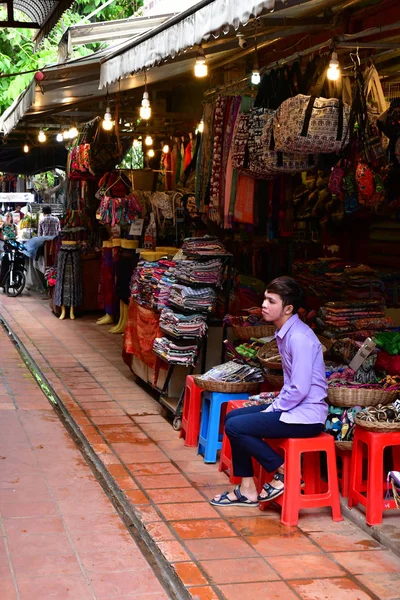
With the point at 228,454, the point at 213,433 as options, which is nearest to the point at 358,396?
the point at 228,454

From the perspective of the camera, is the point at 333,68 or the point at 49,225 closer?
the point at 333,68

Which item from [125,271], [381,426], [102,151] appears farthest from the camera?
[102,151]

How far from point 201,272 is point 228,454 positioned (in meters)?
1.71

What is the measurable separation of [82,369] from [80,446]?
10.4 ft

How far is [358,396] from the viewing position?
5449 millimetres

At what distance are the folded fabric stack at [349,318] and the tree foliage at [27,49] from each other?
42.0 ft

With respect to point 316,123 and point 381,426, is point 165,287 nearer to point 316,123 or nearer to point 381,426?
point 316,123

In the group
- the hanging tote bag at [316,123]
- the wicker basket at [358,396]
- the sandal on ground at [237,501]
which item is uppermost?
the hanging tote bag at [316,123]

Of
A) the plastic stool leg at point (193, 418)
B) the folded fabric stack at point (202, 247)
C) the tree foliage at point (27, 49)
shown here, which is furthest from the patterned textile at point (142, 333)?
the tree foliage at point (27, 49)

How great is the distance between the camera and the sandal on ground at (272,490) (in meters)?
5.25

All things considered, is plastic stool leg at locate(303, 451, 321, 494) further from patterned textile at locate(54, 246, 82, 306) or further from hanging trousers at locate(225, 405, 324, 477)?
patterned textile at locate(54, 246, 82, 306)

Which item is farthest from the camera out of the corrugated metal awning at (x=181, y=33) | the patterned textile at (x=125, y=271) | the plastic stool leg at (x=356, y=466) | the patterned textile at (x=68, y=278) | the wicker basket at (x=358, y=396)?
the patterned textile at (x=68, y=278)

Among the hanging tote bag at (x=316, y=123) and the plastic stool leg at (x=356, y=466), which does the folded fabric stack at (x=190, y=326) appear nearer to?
the hanging tote bag at (x=316, y=123)

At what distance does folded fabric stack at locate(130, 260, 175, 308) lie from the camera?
322 inches
